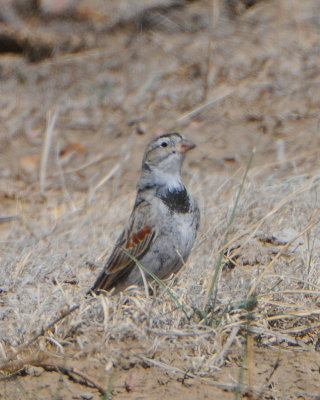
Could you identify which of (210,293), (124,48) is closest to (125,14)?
(124,48)

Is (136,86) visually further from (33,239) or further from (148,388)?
(148,388)

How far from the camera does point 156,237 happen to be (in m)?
4.93

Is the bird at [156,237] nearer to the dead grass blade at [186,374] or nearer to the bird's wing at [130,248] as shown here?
the bird's wing at [130,248]

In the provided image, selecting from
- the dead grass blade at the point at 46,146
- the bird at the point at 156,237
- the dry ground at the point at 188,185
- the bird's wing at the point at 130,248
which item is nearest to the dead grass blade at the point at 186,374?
the dry ground at the point at 188,185

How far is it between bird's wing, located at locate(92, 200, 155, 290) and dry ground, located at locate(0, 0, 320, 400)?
195 millimetres

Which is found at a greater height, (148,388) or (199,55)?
(199,55)

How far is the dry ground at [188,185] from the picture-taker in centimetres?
394

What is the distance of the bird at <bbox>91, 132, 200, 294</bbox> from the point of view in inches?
192

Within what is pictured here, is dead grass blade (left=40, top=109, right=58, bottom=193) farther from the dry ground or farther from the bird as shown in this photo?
the bird

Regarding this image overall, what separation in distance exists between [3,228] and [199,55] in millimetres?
3282

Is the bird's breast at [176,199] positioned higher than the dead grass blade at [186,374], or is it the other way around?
the bird's breast at [176,199]

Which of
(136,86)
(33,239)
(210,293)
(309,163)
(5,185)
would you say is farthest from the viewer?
(136,86)

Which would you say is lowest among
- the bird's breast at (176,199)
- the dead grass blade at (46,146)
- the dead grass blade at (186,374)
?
the dead grass blade at (46,146)

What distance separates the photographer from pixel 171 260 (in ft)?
16.1
